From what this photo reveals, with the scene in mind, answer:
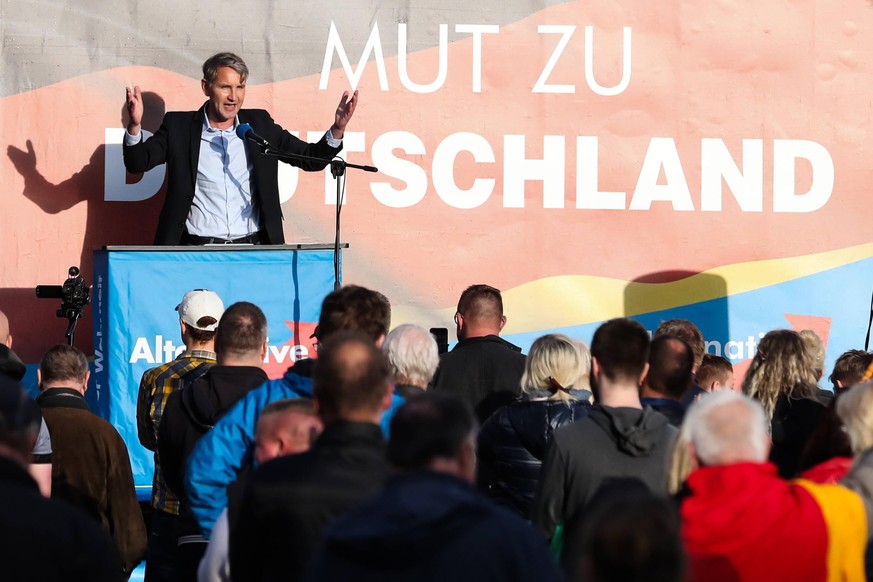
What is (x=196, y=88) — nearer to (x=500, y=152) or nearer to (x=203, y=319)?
(x=500, y=152)

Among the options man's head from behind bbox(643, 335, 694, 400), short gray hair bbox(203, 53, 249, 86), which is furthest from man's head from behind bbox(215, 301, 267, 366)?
short gray hair bbox(203, 53, 249, 86)

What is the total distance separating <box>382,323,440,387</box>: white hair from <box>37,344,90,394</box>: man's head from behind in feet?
4.73

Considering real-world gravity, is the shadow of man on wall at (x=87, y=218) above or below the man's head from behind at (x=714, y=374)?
above

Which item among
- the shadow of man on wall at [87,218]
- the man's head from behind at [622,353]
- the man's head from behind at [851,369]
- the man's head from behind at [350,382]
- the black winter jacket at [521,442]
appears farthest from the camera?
the shadow of man on wall at [87,218]

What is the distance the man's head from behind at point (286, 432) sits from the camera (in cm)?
304

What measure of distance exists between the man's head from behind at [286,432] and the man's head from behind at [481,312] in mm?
2072

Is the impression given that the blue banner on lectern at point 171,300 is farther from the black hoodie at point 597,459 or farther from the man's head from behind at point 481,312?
the black hoodie at point 597,459

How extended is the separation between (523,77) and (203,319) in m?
3.36

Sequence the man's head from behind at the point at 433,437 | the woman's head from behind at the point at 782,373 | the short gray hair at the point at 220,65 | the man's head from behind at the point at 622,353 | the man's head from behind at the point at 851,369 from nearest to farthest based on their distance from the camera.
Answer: the man's head from behind at the point at 433,437 → the man's head from behind at the point at 622,353 → the woman's head from behind at the point at 782,373 → the man's head from behind at the point at 851,369 → the short gray hair at the point at 220,65

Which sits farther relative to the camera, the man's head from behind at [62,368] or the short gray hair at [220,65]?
the short gray hair at [220,65]

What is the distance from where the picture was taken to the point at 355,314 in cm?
365

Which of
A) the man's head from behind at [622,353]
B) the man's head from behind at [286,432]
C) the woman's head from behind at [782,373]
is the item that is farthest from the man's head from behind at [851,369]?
the man's head from behind at [286,432]

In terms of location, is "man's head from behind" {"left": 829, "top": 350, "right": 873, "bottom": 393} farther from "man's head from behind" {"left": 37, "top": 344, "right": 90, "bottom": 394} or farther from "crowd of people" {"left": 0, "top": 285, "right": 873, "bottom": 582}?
"man's head from behind" {"left": 37, "top": 344, "right": 90, "bottom": 394}

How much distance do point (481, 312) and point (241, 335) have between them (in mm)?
1237
